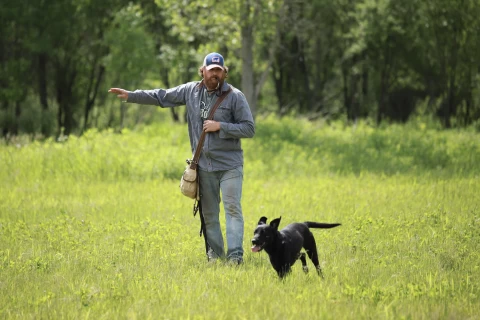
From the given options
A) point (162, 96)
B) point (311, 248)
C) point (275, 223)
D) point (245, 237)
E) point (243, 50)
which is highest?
point (243, 50)

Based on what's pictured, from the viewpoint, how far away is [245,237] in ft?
36.2

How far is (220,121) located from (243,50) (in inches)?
786

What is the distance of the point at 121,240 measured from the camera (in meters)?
10.6

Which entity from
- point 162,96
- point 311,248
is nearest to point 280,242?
point 311,248

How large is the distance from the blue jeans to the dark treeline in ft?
60.6

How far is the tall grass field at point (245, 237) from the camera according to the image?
705 cm

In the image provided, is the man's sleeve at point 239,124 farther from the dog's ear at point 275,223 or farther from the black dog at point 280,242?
the dog's ear at point 275,223

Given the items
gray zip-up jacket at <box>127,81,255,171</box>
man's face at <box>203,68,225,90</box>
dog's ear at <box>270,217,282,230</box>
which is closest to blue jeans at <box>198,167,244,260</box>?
gray zip-up jacket at <box>127,81,255,171</box>

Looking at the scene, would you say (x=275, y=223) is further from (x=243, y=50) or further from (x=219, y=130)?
(x=243, y=50)

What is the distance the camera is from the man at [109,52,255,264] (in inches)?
350

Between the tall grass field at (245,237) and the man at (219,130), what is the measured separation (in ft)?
1.95

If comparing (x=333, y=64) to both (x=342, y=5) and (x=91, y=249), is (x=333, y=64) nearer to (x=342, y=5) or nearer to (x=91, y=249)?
(x=342, y=5)

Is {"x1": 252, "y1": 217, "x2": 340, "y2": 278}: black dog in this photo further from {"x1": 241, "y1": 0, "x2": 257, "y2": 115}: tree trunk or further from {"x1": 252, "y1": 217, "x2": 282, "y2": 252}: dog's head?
{"x1": 241, "y1": 0, "x2": 257, "y2": 115}: tree trunk

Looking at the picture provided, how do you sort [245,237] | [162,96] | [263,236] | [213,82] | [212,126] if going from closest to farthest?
1. [263,236]
2. [212,126]
3. [213,82]
4. [162,96]
5. [245,237]
